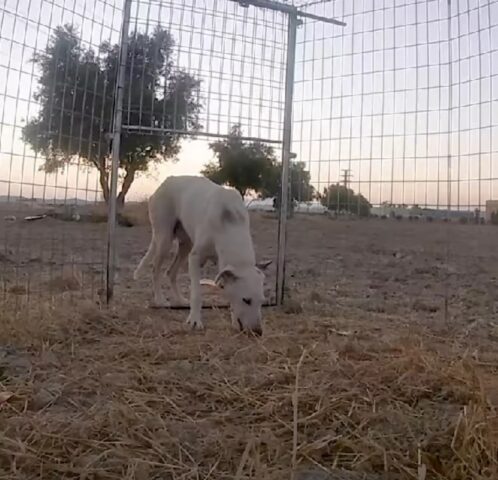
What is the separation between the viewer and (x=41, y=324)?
4773 mm

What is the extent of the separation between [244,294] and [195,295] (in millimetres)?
768

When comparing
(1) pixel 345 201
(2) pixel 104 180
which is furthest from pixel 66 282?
(1) pixel 345 201

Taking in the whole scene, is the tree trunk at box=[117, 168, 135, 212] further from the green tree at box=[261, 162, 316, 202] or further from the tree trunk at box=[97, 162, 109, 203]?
the green tree at box=[261, 162, 316, 202]

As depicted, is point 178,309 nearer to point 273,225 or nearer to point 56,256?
point 273,225

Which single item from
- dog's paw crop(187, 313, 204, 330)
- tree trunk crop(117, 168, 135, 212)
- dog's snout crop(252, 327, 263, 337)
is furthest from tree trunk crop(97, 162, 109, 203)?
dog's snout crop(252, 327, 263, 337)

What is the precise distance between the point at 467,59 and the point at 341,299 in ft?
10.2

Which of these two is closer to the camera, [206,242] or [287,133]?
[206,242]

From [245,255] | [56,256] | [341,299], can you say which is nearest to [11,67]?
[245,255]

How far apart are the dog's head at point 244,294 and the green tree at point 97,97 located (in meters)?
1.94

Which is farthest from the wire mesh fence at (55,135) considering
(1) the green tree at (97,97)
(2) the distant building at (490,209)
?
(2) the distant building at (490,209)

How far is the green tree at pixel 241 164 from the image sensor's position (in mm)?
7882

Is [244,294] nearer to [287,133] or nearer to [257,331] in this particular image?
[257,331]

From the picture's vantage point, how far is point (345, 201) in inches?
260

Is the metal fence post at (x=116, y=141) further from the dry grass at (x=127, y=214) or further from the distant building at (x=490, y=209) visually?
the distant building at (x=490, y=209)
